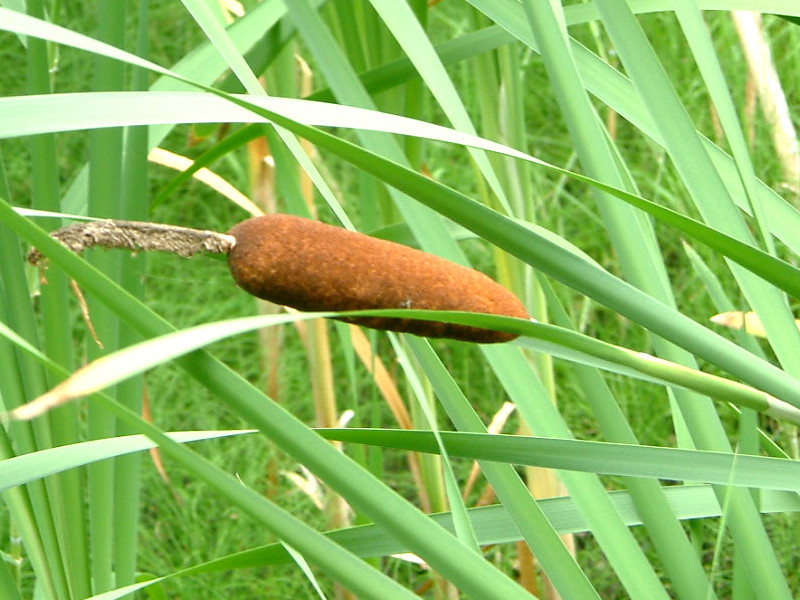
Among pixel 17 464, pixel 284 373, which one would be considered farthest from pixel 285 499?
pixel 17 464

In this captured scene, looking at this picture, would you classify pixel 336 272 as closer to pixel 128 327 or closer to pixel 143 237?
pixel 143 237

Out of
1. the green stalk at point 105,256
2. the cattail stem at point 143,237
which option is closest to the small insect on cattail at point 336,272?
the cattail stem at point 143,237

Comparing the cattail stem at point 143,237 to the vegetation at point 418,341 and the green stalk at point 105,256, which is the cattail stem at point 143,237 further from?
the green stalk at point 105,256

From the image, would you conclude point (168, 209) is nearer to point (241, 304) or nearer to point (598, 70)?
point (241, 304)

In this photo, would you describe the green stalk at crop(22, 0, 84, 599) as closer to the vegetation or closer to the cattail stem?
the vegetation

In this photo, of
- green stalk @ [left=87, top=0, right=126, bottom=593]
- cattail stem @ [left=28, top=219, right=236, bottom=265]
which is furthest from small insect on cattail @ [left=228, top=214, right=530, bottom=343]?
green stalk @ [left=87, top=0, right=126, bottom=593]
